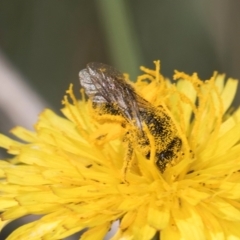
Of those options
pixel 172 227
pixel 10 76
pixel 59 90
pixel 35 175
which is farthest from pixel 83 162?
pixel 59 90

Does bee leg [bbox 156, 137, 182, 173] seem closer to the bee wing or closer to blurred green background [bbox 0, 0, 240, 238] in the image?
the bee wing

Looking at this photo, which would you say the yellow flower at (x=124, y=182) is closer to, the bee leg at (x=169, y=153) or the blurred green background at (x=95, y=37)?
the bee leg at (x=169, y=153)

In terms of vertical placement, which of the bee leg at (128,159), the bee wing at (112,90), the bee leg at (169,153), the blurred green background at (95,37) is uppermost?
the blurred green background at (95,37)

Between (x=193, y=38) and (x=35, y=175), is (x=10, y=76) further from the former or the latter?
(x=193, y=38)

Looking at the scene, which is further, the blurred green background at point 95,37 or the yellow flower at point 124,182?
the blurred green background at point 95,37

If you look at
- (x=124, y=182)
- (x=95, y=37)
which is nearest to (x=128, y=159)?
(x=124, y=182)

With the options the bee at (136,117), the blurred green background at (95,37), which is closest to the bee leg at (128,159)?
the bee at (136,117)
